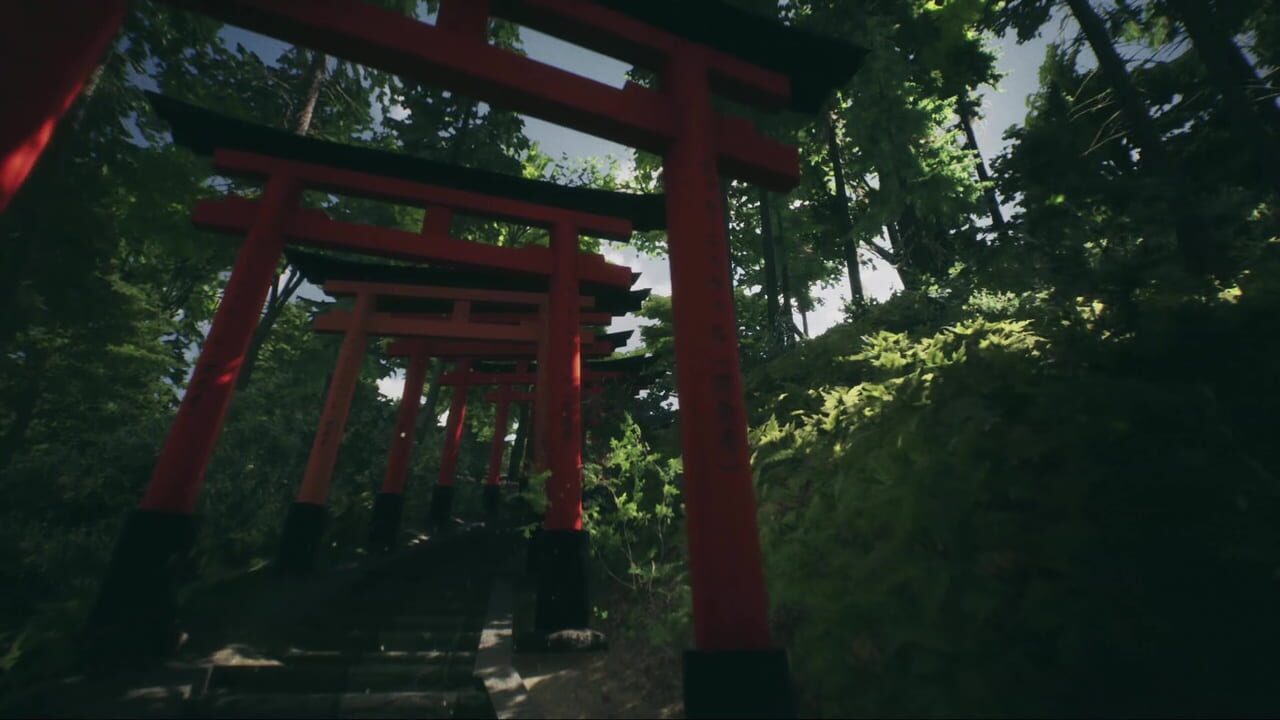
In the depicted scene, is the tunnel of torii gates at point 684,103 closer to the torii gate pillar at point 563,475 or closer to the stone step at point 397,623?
the stone step at point 397,623

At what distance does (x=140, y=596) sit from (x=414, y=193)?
191 inches

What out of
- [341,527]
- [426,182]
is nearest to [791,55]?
[426,182]

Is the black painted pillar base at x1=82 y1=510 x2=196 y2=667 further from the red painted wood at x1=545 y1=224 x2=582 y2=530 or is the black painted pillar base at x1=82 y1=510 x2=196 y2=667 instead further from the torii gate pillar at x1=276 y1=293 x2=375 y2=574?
the red painted wood at x1=545 y1=224 x2=582 y2=530

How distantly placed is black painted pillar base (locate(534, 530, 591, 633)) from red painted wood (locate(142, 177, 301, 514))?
3.25m

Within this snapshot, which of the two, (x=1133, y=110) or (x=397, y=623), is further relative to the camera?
(x=1133, y=110)

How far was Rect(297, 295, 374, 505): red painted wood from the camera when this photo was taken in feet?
24.7

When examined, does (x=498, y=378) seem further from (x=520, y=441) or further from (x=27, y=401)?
(x=27, y=401)

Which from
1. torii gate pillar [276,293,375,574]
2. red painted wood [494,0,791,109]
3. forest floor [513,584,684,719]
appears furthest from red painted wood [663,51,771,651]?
torii gate pillar [276,293,375,574]

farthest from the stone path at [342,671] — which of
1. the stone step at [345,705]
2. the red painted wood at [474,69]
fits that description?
the red painted wood at [474,69]

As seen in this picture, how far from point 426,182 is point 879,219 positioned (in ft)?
29.2

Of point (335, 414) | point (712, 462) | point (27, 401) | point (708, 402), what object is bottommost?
point (712, 462)

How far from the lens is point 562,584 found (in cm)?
520

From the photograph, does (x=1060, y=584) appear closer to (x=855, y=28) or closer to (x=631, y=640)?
(x=631, y=640)

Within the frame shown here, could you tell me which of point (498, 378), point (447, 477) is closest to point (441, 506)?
point (447, 477)
